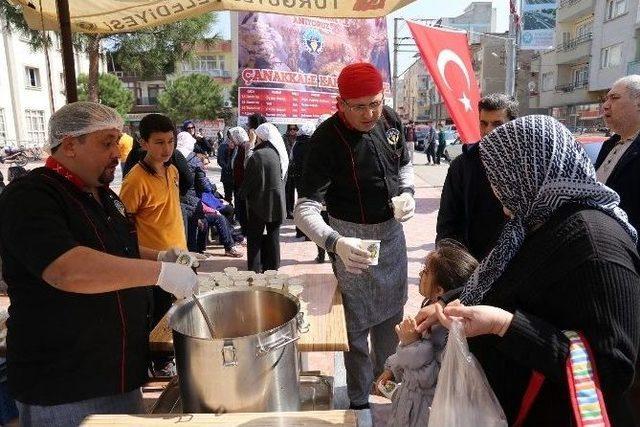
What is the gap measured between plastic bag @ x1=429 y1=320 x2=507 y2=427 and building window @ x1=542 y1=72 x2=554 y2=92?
133 ft

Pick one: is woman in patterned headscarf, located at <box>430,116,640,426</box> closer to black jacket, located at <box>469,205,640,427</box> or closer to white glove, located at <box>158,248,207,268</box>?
black jacket, located at <box>469,205,640,427</box>

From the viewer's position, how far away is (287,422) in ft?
4.32

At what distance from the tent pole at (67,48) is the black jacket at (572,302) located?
2.54 m

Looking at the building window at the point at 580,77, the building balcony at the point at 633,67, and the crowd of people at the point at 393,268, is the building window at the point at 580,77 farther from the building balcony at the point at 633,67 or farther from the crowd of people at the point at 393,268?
the crowd of people at the point at 393,268

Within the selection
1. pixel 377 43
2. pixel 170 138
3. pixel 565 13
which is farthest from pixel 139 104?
pixel 170 138

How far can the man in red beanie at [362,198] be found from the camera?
7.30 ft

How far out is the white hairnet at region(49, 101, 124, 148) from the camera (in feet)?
5.05

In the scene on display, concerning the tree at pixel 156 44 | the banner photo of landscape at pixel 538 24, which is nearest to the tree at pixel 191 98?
the tree at pixel 156 44

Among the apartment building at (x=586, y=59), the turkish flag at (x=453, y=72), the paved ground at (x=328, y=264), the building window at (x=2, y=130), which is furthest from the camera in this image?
the building window at (x=2, y=130)

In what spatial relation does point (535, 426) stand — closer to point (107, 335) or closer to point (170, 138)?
point (107, 335)

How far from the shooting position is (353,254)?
1.96 meters

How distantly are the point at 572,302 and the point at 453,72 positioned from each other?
2568 millimetres

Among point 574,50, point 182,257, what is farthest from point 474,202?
point 574,50

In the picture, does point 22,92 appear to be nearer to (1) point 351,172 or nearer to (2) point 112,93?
(2) point 112,93
